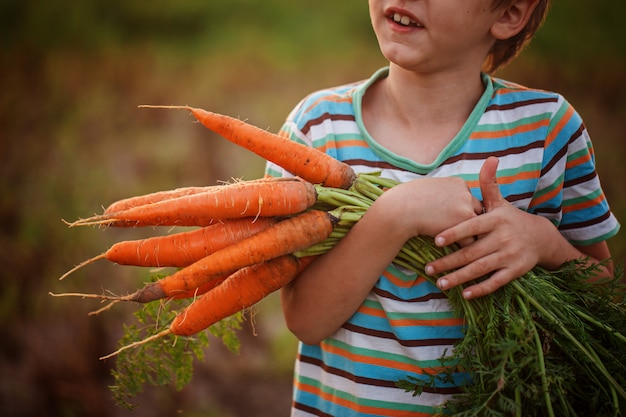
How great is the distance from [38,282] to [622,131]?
383 centimetres

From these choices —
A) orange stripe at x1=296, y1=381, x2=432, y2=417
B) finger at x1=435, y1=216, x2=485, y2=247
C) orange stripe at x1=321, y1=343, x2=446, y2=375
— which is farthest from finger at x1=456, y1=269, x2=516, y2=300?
orange stripe at x1=296, y1=381, x2=432, y2=417

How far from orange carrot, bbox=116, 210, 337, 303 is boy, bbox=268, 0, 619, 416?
93mm

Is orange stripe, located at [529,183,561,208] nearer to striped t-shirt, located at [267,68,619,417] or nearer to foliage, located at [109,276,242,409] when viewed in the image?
striped t-shirt, located at [267,68,619,417]

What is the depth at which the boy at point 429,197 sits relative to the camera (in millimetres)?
1295

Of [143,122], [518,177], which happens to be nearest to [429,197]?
[518,177]

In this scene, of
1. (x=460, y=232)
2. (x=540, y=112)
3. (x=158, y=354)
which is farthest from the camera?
(x=158, y=354)

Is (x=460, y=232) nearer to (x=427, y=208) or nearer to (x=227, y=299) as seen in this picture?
(x=427, y=208)

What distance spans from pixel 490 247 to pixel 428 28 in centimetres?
56

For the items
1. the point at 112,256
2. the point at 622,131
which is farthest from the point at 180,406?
the point at 622,131

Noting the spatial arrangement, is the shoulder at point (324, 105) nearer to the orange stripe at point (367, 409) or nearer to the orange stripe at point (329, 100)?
the orange stripe at point (329, 100)

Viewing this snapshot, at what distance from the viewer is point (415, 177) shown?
1433 mm

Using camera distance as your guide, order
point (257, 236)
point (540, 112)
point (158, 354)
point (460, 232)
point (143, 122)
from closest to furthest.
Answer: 1. point (460, 232)
2. point (257, 236)
3. point (540, 112)
4. point (158, 354)
5. point (143, 122)

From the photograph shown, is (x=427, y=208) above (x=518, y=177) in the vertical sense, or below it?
below

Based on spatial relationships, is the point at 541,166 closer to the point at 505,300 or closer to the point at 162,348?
the point at 505,300
